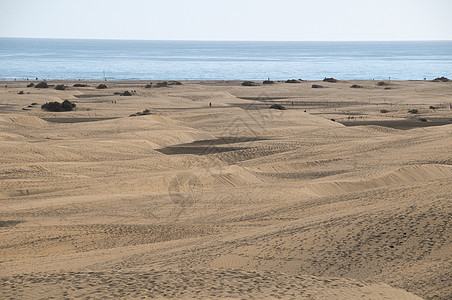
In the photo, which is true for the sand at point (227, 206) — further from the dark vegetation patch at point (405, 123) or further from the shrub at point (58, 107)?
the shrub at point (58, 107)

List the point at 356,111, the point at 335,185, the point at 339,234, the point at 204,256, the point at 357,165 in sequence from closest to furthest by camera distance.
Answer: the point at 204,256 → the point at 339,234 → the point at 335,185 → the point at 357,165 → the point at 356,111

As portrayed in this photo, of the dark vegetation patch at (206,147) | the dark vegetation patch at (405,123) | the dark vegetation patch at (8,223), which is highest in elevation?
the dark vegetation patch at (405,123)

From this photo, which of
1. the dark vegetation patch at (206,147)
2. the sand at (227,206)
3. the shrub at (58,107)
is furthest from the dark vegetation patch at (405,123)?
the shrub at (58,107)

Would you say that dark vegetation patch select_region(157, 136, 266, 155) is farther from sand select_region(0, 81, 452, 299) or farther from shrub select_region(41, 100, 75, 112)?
shrub select_region(41, 100, 75, 112)

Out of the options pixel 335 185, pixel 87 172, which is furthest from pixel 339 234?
pixel 87 172

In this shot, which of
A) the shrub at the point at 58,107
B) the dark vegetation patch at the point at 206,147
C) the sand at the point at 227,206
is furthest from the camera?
the shrub at the point at 58,107

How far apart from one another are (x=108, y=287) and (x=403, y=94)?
56.9 metres

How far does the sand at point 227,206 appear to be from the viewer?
10.2m

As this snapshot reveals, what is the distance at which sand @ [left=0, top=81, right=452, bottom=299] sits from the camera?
1025 centimetres

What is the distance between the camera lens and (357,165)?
88.0 feet

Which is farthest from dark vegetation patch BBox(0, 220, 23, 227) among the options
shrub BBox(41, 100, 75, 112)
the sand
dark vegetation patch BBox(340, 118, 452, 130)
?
shrub BBox(41, 100, 75, 112)

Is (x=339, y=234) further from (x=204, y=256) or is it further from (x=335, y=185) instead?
(x=335, y=185)

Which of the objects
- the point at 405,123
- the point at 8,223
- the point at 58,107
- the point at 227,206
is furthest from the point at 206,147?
the point at 58,107

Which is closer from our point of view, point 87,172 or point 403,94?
point 87,172
